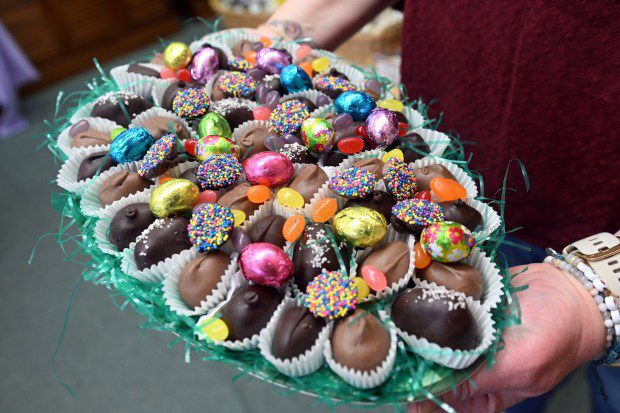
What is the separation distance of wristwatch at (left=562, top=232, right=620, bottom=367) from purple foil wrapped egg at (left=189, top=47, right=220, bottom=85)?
81 centimetres

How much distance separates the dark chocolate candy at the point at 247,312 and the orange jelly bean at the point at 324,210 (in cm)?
16

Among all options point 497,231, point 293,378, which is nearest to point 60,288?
point 293,378

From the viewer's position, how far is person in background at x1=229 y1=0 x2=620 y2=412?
83 centimetres

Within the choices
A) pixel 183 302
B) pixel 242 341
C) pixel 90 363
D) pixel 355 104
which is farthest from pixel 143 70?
pixel 90 363

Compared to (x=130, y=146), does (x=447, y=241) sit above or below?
below

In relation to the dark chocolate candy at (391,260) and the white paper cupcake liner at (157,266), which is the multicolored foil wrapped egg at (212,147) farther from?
the dark chocolate candy at (391,260)

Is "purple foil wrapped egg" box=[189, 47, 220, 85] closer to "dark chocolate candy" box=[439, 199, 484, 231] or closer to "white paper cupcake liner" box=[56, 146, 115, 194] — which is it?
"white paper cupcake liner" box=[56, 146, 115, 194]

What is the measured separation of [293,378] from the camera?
74cm

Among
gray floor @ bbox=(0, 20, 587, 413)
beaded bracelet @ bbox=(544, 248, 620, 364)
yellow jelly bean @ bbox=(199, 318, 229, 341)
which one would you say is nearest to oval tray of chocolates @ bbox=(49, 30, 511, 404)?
yellow jelly bean @ bbox=(199, 318, 229, 341)

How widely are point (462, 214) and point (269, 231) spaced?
32 cm

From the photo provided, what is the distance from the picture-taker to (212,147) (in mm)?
947

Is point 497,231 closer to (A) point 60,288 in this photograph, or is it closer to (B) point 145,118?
(B) point 145,118

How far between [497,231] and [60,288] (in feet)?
6.64

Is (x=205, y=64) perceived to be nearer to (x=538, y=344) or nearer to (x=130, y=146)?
(x=130, y=146)
